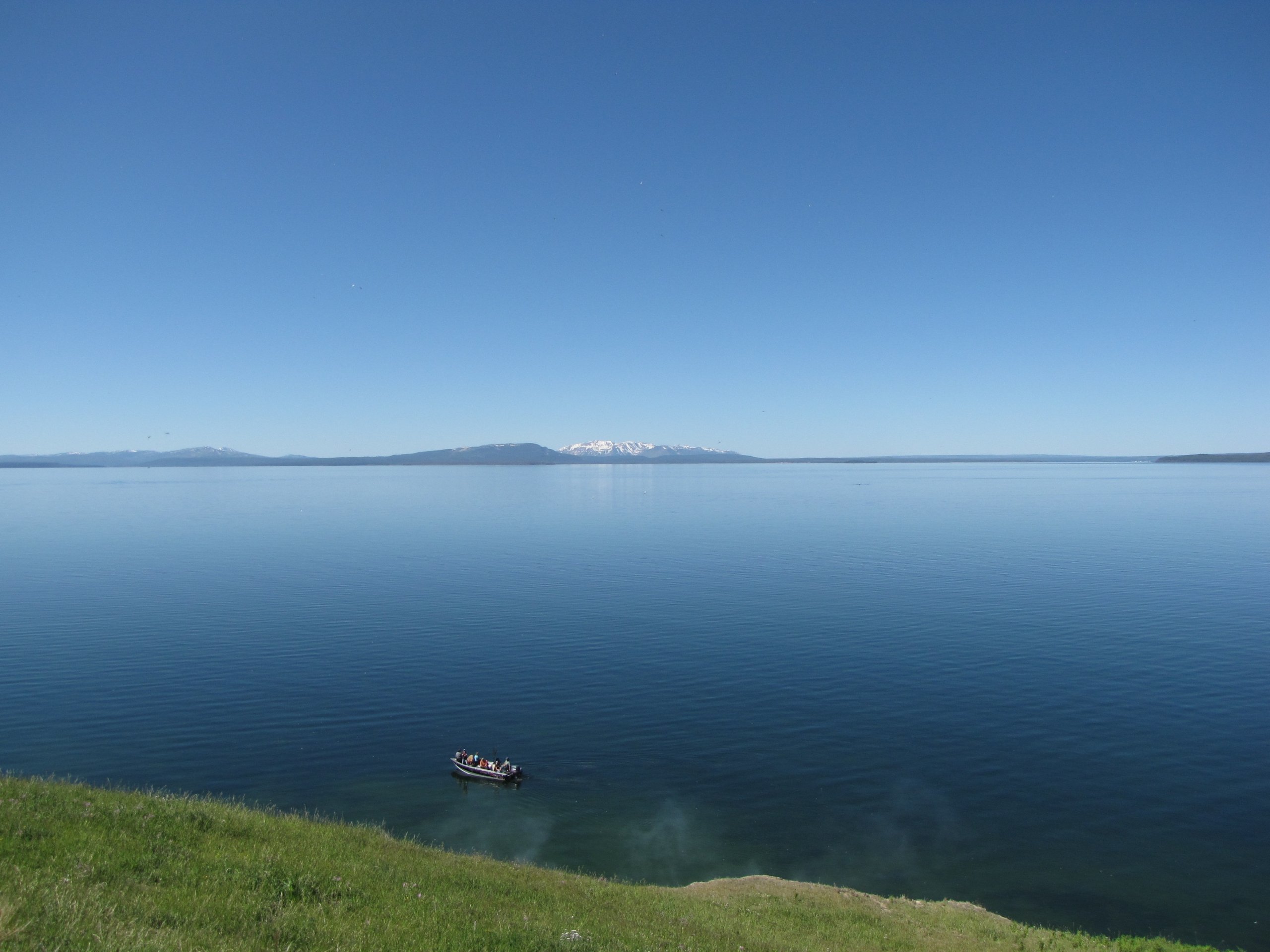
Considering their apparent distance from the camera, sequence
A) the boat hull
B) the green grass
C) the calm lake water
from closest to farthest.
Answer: the green grass < the calm lake water < the boat hull

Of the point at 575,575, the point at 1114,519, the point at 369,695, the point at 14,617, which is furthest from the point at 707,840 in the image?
the point at 1114,519

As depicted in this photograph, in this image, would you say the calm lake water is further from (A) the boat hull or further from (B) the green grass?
(B) the green grass

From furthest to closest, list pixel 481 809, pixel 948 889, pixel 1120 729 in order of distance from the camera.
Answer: pixel 1120 729, pixel 481 809, pixel 948 889

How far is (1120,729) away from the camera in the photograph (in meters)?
49.2

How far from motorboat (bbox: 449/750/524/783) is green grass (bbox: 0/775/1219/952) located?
10.6m

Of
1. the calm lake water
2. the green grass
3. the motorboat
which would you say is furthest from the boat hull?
the green grass

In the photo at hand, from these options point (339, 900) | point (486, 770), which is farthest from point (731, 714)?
point (339, 900)

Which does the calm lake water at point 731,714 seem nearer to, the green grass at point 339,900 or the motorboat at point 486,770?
the motorboat at point 486,770

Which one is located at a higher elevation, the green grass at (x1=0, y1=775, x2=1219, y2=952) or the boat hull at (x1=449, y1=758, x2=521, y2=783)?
the green grass at (x1=0, y1=775, x2=1219, y2=952)

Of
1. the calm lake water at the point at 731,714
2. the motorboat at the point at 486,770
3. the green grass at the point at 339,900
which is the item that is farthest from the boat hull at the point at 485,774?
the green grass at the point at 339,900

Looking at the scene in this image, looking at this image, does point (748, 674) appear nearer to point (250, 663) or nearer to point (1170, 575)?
point (250, 663)

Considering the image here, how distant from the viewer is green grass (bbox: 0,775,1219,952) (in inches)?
656

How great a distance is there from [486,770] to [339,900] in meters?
23.0

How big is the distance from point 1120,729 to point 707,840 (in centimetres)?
3129
